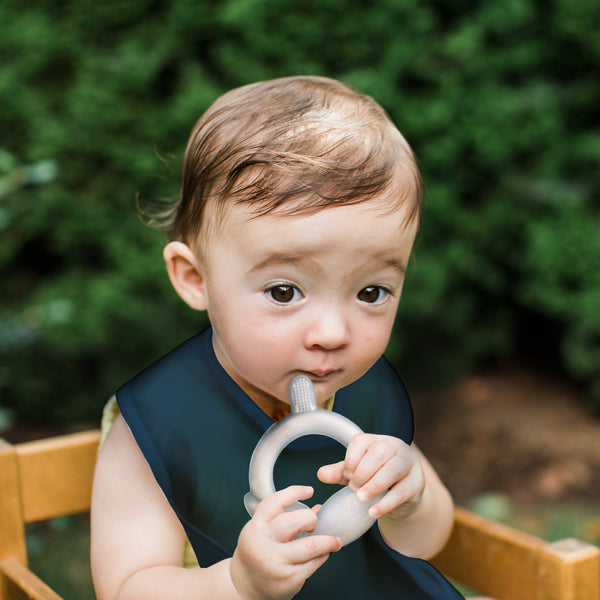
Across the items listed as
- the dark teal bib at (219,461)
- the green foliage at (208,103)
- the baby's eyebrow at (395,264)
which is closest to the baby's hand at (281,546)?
the dark teal bib at (219,461)

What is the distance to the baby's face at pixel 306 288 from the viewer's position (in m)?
1.02

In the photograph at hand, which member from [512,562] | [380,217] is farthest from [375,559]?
[380,217]

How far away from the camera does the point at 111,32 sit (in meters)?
2.87

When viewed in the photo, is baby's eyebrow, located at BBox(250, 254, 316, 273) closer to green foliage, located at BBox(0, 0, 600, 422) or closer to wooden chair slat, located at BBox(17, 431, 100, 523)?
wooden chair slat, located at BBox(17, 431, 100, 523)

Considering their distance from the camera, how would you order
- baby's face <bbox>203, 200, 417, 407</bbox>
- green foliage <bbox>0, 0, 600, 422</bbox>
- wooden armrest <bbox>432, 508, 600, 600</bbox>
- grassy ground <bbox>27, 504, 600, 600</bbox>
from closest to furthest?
baby's face <bbox>203, 200, 417, 407</bbox>
wooden armrest <bbox>432, 508, 600, 600</bbox>
grassy ground <bbox>27, 504, 600, 600</bbox>
green foliage <bbox>0, 0, 600, 422</bbox>

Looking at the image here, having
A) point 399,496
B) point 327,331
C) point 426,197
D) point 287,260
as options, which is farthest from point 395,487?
point 426,197

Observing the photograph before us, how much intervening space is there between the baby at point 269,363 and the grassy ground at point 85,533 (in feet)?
4.85

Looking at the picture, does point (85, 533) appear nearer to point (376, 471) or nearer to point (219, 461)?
point (219, 461)

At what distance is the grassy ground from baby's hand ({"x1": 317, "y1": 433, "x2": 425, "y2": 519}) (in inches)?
66.9

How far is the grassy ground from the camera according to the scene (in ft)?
8.25

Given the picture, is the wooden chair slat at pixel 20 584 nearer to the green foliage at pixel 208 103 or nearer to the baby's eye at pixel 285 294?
the baby's eye at pixel 285 294

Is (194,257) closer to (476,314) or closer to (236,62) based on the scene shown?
(236,62)

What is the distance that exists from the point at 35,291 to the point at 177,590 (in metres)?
2.21

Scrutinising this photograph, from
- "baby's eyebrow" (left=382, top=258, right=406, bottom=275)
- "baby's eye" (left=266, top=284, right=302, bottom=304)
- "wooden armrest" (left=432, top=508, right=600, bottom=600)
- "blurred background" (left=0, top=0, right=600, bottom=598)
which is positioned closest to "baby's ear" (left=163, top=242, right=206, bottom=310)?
"baby's eye" (left=266, top=284, right=302, bottom=304)
